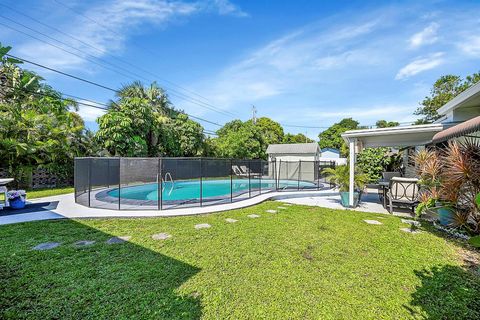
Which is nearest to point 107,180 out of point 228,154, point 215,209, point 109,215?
point 109,215

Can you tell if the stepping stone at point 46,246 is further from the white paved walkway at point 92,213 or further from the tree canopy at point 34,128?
the tree canopy at point 34,128

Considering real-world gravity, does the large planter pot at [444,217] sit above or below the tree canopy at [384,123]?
below

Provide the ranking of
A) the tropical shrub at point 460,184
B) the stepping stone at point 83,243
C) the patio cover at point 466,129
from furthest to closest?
the tropical shrub at point 460,184 → the stepping stone at point 83,243 → the patio cover at point 466,129

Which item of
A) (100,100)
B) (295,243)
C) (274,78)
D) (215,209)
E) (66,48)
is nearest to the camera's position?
(295,243)

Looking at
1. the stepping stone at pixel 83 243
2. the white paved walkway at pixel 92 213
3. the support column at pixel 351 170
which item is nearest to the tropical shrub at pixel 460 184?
the support column at pixel 351 170

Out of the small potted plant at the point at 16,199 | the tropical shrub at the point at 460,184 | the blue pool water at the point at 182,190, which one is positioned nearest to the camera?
the tropical shrub at the point at 460,184

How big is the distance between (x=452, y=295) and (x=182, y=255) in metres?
3.45

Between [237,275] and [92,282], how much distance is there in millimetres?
1764

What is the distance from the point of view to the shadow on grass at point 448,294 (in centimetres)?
226

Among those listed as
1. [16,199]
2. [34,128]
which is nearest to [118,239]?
[16,199]

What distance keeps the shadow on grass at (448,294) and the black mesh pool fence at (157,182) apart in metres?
5.42

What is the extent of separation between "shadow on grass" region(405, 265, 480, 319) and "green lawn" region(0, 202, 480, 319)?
0.01 metres

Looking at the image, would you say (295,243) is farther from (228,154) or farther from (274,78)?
Answer: (228,154)

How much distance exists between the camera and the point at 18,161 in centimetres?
1095
